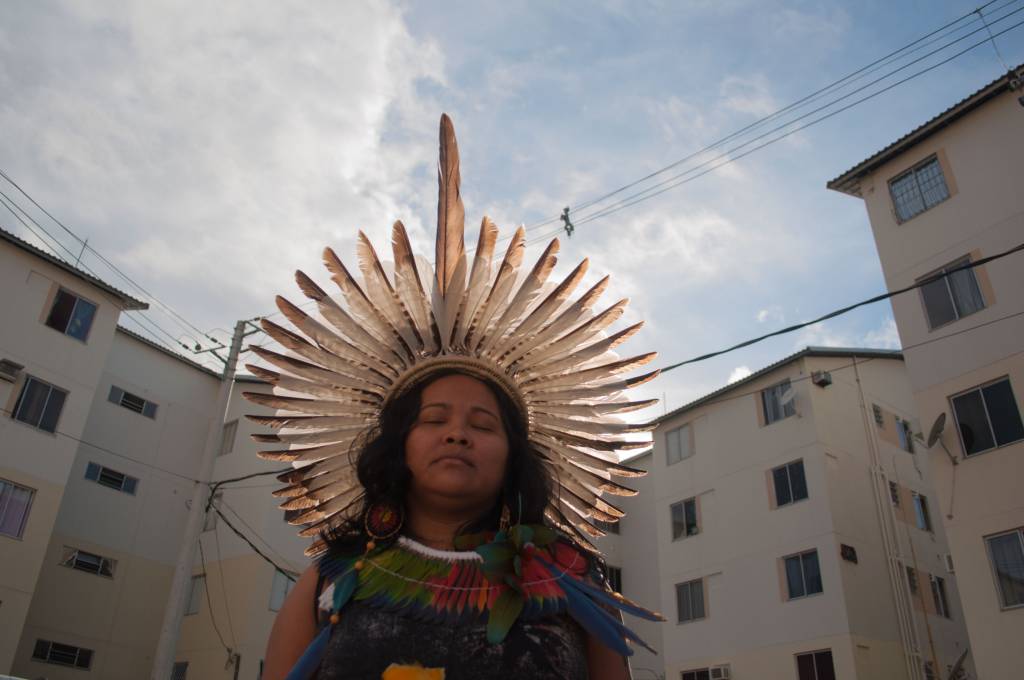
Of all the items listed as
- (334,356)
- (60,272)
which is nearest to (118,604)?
(60,272)

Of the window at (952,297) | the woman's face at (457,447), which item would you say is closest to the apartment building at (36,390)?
the woman's face at (457,447)

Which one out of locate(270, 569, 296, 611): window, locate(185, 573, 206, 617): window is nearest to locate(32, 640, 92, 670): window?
locate(185, 573, 206, 617): window

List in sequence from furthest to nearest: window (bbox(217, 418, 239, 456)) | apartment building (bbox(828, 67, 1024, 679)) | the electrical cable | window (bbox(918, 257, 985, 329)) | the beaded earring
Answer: window (bbox(217, 418, 239, 456)) → the electrical cable → window (bbox(918, 257, 985, 329)) → apartment building (bbox(828, 67, 1024, 679)) → the beaded earring

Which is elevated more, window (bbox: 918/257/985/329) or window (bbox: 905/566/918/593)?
window (bbox: 918/257/985/329)

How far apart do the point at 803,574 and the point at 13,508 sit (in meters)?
19.5

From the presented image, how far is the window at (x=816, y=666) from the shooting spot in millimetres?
19469

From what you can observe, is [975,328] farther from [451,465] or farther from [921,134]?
[451,465]

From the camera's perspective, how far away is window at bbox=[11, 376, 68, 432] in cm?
2052

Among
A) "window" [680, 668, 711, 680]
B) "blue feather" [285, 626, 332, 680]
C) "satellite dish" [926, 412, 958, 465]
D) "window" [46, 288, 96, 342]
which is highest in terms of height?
"window" [46, 288, 96, 342]

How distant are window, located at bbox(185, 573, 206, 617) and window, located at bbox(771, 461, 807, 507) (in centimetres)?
1720

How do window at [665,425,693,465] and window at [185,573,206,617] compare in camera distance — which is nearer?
window at [185,573,206,617]

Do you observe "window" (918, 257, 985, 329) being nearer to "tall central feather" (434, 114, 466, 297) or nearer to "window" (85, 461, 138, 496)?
"tall central feather" (434, 114, 466, 297)

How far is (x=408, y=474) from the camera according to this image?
332cm

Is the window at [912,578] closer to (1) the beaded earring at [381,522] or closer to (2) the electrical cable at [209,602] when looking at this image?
(2) the electrical cable at [209,602]
